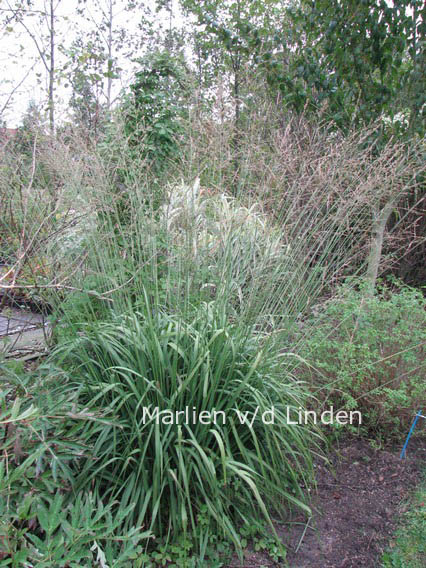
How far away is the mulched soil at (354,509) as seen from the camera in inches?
78.2

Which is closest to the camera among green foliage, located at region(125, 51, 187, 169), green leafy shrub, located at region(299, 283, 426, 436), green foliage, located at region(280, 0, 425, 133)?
green leafy shrub, located at region(299, 283, 426, 436)

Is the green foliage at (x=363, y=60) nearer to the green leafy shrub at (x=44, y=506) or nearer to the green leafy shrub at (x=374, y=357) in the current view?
the green leafy shrub at (x=374, y=357)

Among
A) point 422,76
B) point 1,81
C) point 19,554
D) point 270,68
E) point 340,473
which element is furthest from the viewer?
point 270,68

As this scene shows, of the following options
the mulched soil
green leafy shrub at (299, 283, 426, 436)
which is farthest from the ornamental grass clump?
green leafy shrub at (299, 283, 426, 436)

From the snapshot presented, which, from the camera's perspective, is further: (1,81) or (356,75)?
(356,75)

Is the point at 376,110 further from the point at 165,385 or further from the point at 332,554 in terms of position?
the point at 332,554

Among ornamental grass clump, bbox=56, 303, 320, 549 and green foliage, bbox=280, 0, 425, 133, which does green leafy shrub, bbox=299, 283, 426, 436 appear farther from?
green foliage, bbox=280, 0, 425, 133

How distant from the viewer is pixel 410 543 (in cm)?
209

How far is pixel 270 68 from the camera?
4.72 metres

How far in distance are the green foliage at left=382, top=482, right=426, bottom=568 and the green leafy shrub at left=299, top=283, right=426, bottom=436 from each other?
60 cm

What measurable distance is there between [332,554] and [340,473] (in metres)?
0.62

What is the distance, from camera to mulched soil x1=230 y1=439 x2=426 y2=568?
1.99 meters

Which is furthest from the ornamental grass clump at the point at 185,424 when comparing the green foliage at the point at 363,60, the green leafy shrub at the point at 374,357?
the green foliage at the point at 363,60

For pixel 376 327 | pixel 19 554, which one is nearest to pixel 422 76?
pixel 376 327
